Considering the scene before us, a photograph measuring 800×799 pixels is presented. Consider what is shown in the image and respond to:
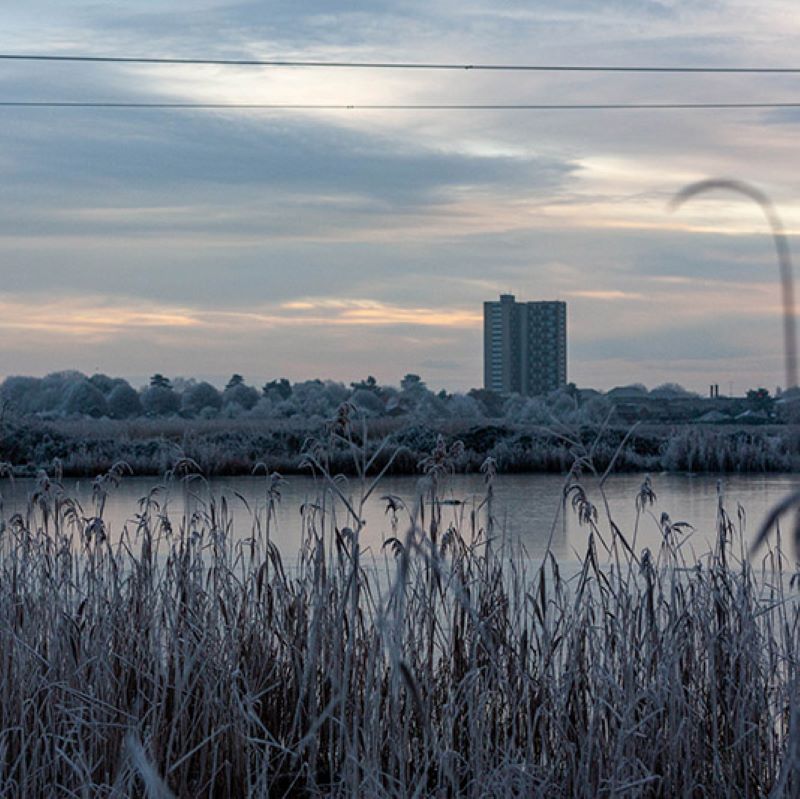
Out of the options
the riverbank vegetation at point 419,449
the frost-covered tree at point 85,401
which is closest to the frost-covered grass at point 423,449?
the riverbank vegetation at point 419,449

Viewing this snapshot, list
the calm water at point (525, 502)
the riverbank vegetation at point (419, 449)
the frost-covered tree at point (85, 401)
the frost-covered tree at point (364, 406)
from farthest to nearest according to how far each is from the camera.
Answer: the frost-covered tree at point (85, 401) < the riverbank vegetation at point (419, 449) < the calm water at point (525, 502) < the frost-covered tree at point (364, 406)

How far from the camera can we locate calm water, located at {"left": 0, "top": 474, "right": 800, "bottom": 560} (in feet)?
25.6

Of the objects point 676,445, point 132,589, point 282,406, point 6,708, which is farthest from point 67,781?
point 282,406

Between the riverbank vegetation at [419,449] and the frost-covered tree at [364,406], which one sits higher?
the frost-covered tree at [364,406]

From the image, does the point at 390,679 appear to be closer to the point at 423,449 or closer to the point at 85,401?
the point at 423,449

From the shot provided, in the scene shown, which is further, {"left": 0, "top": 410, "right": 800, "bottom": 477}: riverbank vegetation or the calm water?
{"left": 0, "top": 410, "right": 800, "bottom": 477}: riverbank vegetation

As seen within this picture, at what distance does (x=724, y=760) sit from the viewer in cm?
290

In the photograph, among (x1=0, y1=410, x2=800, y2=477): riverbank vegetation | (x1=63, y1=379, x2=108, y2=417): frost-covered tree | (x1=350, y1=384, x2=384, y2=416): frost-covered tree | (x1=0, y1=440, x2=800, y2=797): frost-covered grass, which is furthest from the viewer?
(x1=63, y1=379, x2=108, y2=417): frost-covered tree

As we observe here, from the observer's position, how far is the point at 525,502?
1032cm

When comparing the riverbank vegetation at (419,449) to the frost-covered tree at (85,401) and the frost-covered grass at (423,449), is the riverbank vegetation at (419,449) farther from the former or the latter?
the frost-covered tree at (85,401)

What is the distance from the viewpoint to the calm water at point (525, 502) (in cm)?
781

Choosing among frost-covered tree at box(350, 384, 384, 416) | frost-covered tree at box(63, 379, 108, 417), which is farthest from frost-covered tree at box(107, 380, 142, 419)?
frost-covered tree at box(350, 384, 384, 416)

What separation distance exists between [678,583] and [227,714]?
1208 mm

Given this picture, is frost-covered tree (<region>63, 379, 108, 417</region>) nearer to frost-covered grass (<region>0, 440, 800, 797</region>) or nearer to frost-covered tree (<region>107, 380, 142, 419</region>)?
frost-covered tree (<region>107, 380, 142, 419</region>)
